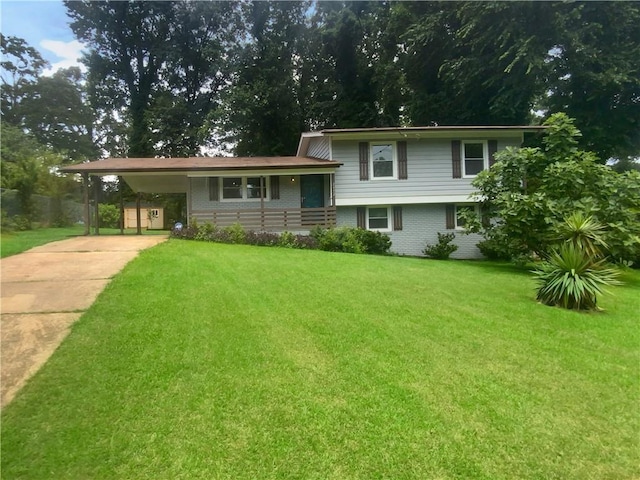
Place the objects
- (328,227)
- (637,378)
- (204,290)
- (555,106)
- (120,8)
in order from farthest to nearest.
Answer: (120,8) → (555,106) → (328,227) → (204,290) → (637,378)

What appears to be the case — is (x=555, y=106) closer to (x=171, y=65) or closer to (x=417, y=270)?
(x=417, y=270)

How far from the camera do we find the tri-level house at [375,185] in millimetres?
16172

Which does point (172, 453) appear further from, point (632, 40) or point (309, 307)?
point (632, 40)

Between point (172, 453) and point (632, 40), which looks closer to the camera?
point (172, 453)

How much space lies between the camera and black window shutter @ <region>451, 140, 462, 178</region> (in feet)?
55.6

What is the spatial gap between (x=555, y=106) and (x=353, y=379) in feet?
75.0

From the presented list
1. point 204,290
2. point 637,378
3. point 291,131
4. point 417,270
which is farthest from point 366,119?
point 637,378

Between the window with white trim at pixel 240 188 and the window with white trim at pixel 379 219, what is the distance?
14.5ft

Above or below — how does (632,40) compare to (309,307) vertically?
above

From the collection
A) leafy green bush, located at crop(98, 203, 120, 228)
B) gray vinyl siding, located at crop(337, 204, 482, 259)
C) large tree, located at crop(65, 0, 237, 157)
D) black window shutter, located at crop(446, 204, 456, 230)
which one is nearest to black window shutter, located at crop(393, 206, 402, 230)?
gray vinyl siding, located at crop(337, 204, 482, 259)

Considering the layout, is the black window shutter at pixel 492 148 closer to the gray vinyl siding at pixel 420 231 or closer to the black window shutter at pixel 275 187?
the gray vinyl siding at pixel 420 231

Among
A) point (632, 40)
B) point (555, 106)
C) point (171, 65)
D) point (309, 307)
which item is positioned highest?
point (171, 65)

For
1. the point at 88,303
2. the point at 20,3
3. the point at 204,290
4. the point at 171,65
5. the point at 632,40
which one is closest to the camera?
the point at 20,3

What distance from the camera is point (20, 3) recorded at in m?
3.55
